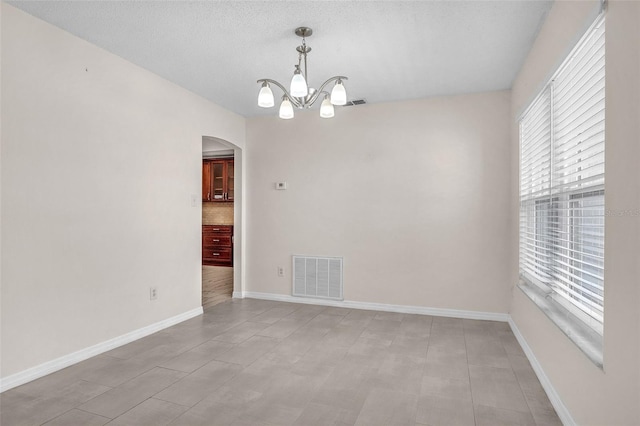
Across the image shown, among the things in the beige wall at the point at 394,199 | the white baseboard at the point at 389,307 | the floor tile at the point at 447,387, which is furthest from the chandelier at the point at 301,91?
the white baseboard at the point at 389,307

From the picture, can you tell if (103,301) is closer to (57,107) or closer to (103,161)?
(103,161)

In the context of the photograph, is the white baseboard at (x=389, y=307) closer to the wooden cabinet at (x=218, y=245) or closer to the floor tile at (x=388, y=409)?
the floor tile at (x=388, y=409)

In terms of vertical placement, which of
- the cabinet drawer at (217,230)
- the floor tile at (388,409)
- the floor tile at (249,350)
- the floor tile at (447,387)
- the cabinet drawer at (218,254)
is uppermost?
the cabinet drawer at (217,230)

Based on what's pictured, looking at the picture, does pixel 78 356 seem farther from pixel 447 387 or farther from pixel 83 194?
pixel 447 387

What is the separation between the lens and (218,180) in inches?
294

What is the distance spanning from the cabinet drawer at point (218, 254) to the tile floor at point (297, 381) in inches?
143

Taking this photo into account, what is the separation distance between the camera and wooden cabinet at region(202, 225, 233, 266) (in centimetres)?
739

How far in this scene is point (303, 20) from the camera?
2.59 metres

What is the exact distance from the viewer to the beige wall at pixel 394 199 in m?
4.07

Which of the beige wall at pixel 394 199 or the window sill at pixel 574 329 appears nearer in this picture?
the window sill at pixel 574 329

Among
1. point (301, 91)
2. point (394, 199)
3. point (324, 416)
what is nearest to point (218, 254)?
point (394, 199)

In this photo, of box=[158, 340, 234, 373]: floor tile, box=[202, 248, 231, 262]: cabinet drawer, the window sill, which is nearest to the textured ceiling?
the window sill

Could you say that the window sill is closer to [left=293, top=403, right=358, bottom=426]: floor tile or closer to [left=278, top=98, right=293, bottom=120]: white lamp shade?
[left=293, top=403, right=358, bottom=426]: floor tile

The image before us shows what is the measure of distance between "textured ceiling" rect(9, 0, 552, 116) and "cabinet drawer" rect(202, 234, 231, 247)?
13.1 feet
